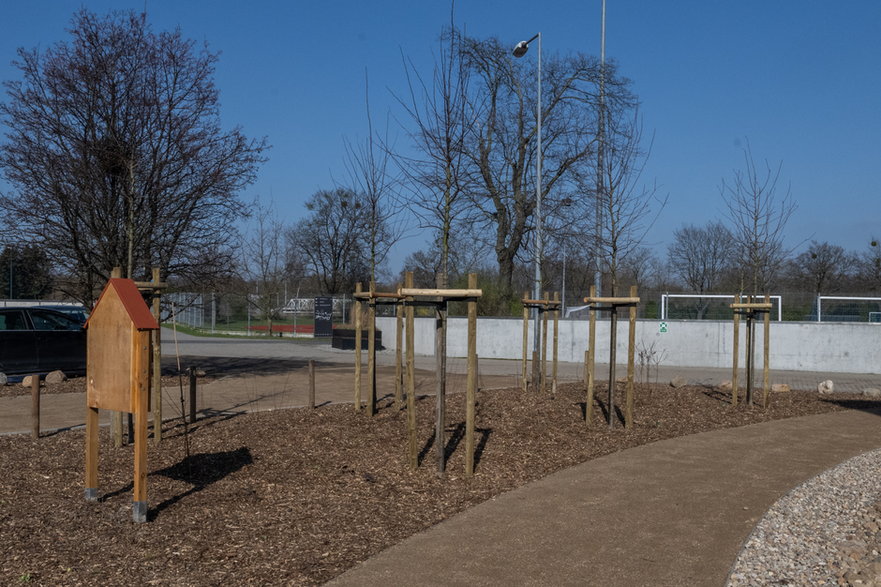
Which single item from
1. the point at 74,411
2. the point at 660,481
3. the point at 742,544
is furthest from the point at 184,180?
the point at 742,544

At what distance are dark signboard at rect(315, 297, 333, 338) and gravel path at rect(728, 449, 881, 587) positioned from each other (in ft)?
117

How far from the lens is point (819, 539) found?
6172mm

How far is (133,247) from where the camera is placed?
40.7 feet

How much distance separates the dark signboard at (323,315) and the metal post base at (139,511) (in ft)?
120

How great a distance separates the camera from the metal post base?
6203 millimetres

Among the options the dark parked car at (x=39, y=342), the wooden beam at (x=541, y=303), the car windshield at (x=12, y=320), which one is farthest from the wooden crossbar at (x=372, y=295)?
the car windshield at (x=12, y=320)

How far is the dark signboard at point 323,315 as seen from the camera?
140 ft

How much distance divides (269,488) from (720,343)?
19.4m

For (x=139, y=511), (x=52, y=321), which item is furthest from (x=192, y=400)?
(x=52, y=321)

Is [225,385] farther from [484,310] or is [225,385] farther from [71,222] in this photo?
[484,310]

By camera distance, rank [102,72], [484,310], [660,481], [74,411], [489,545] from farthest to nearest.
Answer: [484,310], [102,72], [74,411], [660,481], [489,545]

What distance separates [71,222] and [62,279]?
1537 millimetres

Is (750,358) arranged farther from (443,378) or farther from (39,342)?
(39,342)

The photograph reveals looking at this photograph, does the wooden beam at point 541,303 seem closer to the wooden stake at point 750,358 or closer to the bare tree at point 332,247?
the wooden stake at point 750,358
